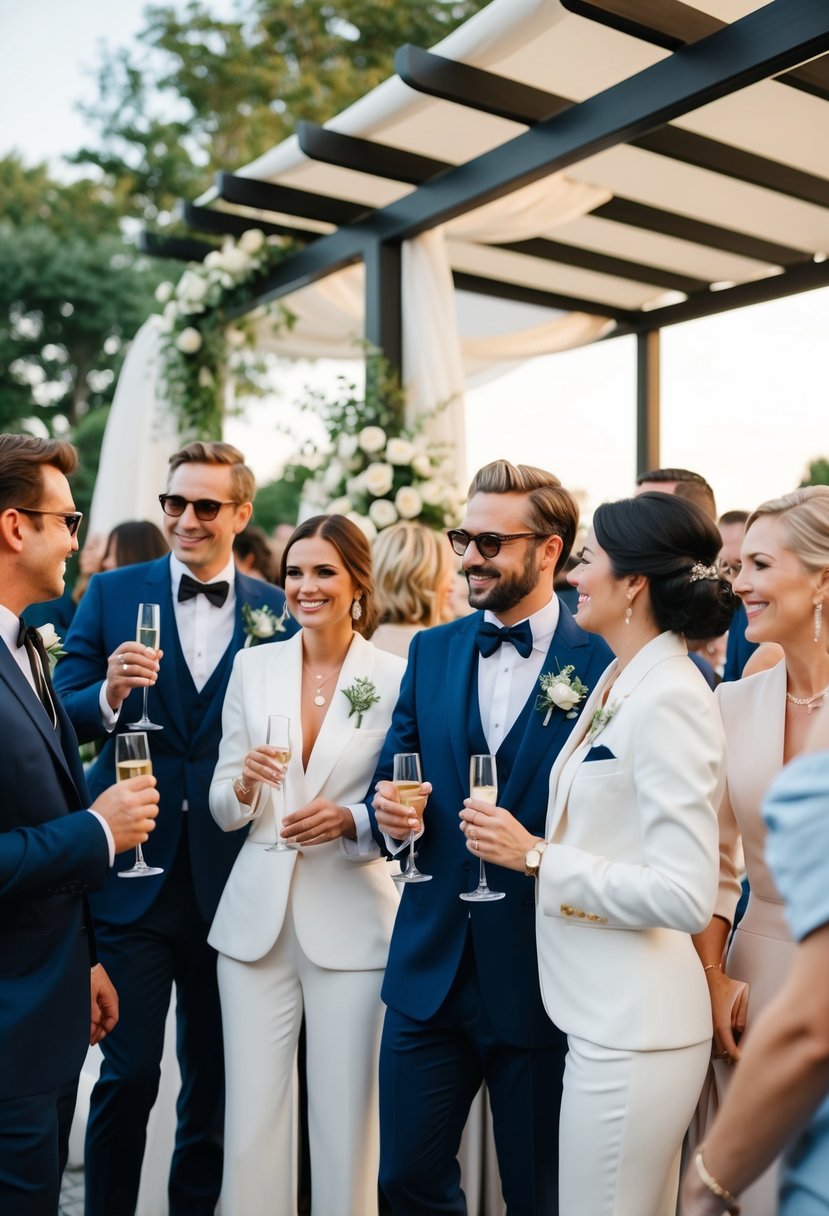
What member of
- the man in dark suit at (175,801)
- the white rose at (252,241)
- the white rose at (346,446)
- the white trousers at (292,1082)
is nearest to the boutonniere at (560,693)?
the white trousers at (292,1082)

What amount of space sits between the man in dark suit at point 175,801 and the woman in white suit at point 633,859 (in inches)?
52.8

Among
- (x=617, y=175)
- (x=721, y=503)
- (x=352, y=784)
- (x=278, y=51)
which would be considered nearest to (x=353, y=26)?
(x=278, y=51)

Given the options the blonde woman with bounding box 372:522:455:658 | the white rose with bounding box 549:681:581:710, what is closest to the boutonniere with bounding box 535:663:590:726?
the white rose with bounding box 549:681:581:710

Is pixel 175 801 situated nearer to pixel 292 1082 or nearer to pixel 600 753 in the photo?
pixel 292 1082

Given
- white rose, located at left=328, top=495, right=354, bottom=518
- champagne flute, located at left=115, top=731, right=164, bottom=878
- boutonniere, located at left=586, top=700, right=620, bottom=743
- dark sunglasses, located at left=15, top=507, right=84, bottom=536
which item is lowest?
champagne flute, located at left=115, top=731, right=164, bottom=878

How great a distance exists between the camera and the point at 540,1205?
276cm

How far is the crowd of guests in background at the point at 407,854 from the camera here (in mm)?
2322

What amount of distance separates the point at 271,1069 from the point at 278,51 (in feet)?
72.4

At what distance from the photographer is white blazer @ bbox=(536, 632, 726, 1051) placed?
2270 millimetres

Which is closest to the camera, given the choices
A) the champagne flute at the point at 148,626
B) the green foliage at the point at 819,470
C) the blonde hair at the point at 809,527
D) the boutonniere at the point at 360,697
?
the blonde hair at the point at 809,527

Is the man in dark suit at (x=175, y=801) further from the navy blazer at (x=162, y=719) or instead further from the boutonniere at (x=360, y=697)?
the boutonniere at (x=360, y=697)

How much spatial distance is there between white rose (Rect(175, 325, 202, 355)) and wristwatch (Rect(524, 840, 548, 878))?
608cm

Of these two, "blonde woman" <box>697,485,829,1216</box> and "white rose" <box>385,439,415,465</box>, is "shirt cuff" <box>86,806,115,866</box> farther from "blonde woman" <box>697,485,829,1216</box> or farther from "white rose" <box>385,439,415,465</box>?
"white rose" <box>385,439,415,465</box>

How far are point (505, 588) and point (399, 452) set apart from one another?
338cm
